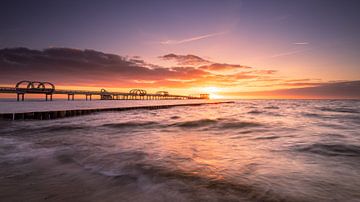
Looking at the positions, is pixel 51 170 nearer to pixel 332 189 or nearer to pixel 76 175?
pixel 76 175

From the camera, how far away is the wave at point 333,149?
25.7 ft

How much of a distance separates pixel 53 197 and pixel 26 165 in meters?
2.90

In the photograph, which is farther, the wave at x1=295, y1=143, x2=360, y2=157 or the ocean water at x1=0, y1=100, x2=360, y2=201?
the wave at x1=295, y1=143, x2=360, y2=157

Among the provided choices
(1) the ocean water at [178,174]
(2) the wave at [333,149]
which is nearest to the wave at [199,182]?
(1) the ocean water at [178,174]

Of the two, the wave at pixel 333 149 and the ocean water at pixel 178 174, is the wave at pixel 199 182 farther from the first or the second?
the wave at pixel 333 149

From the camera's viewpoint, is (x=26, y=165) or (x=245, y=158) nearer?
(x=26, y=165)

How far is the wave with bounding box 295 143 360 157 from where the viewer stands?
7848 millimetres

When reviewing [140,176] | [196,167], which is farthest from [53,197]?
[196,167]

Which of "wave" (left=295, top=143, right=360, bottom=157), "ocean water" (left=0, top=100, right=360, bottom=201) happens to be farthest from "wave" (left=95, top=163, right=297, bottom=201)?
"wave" (left=295, top=143, right=360, bottom=157)

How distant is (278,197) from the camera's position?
4.00 metres

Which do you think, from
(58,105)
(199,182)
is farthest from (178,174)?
(58,105)

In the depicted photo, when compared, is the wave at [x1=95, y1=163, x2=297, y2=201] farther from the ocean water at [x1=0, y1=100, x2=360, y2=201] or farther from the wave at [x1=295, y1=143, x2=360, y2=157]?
the wave at [x1=295, y1=143, x2=360, y2=157]

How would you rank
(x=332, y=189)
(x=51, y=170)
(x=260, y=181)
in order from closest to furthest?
(x=332, y=189), (x=260, y=181), (x=51, y=170)

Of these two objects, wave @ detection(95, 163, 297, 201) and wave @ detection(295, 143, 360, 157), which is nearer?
wave @ detection(95, 163, 297, 201)
